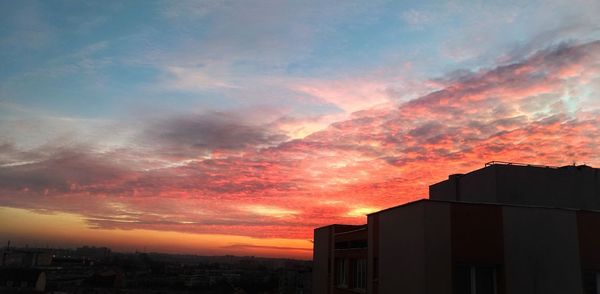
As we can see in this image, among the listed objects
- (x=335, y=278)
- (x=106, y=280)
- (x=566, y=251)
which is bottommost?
(x=106, y=280)

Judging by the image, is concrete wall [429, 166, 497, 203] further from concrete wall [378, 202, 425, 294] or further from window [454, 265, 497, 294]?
window [454, 265, 497, 294]

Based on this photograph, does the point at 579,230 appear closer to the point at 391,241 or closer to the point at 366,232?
the point at 391,241

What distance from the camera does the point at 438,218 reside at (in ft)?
53.2

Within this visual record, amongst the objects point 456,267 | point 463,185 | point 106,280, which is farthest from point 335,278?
point 106,280

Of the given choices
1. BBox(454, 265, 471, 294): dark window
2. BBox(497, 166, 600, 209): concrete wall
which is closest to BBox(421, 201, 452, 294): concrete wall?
BBox(454, 265, 471, 294): dark window

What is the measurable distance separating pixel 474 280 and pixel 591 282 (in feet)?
16.3

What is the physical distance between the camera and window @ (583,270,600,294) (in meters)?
16.9

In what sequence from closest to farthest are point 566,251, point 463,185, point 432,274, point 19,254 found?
point 432,274
point 566,251
point 463,185
point 19,254

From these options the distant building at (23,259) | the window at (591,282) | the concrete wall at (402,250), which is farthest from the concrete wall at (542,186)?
the distant building at (23,259)

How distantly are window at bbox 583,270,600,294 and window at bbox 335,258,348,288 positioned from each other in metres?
13.5

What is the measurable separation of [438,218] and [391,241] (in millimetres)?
3385

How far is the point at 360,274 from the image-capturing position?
975 inches

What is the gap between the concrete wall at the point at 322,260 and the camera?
103 ft

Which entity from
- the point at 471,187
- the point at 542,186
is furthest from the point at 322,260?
the point at 542,186
